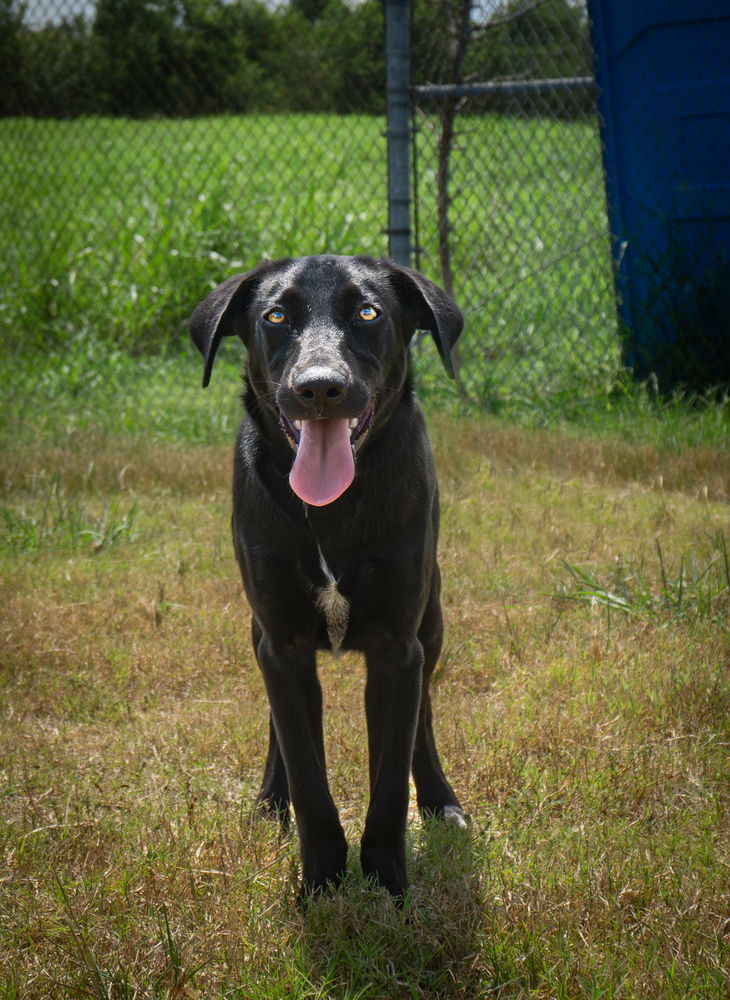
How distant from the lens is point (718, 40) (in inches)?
229

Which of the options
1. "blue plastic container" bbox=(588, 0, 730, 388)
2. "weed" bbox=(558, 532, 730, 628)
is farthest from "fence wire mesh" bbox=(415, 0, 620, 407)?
"weed" bbox=(558, 532, 730, 628)

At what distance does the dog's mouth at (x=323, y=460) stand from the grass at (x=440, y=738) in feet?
2.69

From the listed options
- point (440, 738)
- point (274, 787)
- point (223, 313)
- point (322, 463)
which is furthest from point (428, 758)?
point (223, 313)

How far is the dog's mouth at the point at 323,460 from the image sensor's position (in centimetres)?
227

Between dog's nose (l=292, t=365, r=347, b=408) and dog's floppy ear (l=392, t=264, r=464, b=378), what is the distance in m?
0.42

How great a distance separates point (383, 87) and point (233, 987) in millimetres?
5802

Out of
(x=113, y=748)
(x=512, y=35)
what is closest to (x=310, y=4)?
(x=512, y=35)

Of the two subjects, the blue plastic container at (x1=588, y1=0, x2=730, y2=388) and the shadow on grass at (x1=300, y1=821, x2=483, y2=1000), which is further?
the blue plastic container at (x1=588, y1=0, x2=730, y2=388)

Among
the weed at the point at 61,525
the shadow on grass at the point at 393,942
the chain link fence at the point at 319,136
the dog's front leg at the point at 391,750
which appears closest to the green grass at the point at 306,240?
the chain link fence at the point at 319,136

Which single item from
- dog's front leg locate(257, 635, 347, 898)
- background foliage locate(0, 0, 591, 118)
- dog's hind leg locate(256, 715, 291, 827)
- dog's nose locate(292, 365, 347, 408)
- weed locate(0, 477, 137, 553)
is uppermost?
background foliage locate(0, 0, 591, 118)

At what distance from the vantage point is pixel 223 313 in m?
2.61

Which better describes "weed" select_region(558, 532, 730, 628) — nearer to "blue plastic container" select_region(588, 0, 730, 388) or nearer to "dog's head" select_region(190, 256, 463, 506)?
"dog's head" select_region(190, 256, 463, 506)

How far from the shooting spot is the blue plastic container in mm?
5859

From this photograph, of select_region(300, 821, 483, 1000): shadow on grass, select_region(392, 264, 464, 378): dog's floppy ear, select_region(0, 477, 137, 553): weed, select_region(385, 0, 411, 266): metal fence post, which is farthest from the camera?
select_region(385, 0, 411, 266): metal fence post
